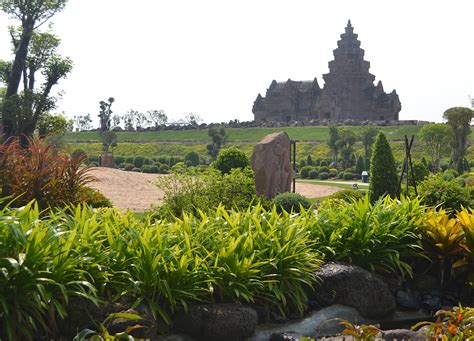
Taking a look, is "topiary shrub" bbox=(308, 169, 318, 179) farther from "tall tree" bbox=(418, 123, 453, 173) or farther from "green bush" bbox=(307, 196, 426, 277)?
"green bush" bbox=(307, 196, 426, 277)

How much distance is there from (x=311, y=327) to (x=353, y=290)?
1.00m

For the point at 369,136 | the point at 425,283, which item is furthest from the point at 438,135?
the point at 425,283

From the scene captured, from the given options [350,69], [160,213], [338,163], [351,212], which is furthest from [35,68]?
[350,69]

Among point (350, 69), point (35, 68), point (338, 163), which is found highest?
point (350, 69)

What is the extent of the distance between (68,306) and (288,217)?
3504mm

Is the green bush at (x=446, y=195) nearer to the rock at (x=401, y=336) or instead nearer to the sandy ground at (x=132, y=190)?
the rock at (x=401, y=336)

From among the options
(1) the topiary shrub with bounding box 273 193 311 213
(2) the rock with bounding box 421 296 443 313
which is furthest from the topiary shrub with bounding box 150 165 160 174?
(2) the rock with bounding box 421 296 443 313

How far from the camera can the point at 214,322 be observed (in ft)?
22.2

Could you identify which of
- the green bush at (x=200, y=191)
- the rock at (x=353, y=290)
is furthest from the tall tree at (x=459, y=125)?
the rock at (x=353, y=290)

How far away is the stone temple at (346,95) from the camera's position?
103250mm

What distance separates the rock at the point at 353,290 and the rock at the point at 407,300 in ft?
1.42

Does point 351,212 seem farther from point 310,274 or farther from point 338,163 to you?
point 338,163

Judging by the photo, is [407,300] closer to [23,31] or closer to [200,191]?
[200,191]

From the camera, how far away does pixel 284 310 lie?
7691 mm
